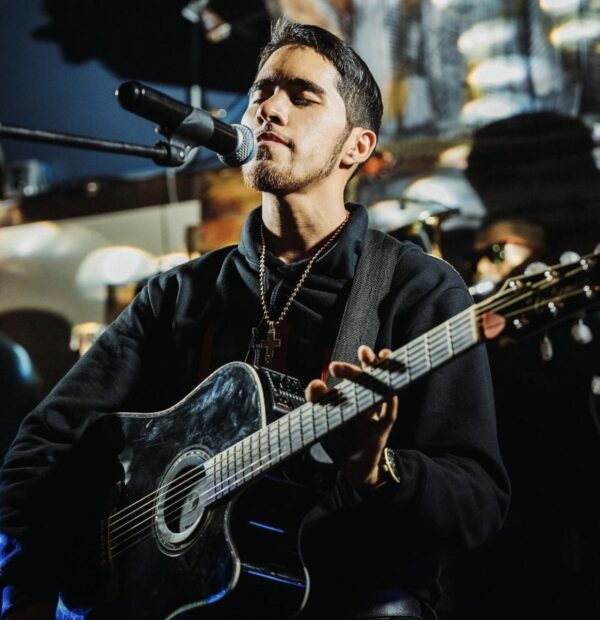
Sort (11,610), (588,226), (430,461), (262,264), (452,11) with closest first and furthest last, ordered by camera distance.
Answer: (430,461) < (11,610) < (262,264) < (588,226) < (452,11)

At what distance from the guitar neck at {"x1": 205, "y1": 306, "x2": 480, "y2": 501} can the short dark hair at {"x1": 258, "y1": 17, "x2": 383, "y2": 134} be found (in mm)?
1247

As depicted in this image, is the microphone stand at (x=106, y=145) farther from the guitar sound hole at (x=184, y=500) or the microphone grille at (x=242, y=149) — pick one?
the guitar sound hole at (x=184, y=500)

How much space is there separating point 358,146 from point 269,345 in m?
0.87

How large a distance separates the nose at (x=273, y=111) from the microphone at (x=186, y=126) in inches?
13.7

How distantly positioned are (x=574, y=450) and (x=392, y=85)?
8.03 feet

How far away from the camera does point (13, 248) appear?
6051 millimetres

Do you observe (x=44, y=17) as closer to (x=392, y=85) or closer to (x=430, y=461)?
(x=392, y=85)

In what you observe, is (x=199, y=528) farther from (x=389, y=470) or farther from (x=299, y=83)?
(x=299, y=83)

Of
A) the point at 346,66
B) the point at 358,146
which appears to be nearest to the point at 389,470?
the point at 358,146

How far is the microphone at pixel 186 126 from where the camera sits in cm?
171

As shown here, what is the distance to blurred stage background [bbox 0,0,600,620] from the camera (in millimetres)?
3840

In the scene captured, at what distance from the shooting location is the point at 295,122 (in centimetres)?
243

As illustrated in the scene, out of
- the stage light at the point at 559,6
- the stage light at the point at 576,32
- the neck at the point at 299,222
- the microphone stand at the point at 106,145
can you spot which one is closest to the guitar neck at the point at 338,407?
the microphone stand at the point at 106,145

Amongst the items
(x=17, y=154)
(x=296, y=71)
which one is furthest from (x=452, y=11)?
(x=17, y=154)
